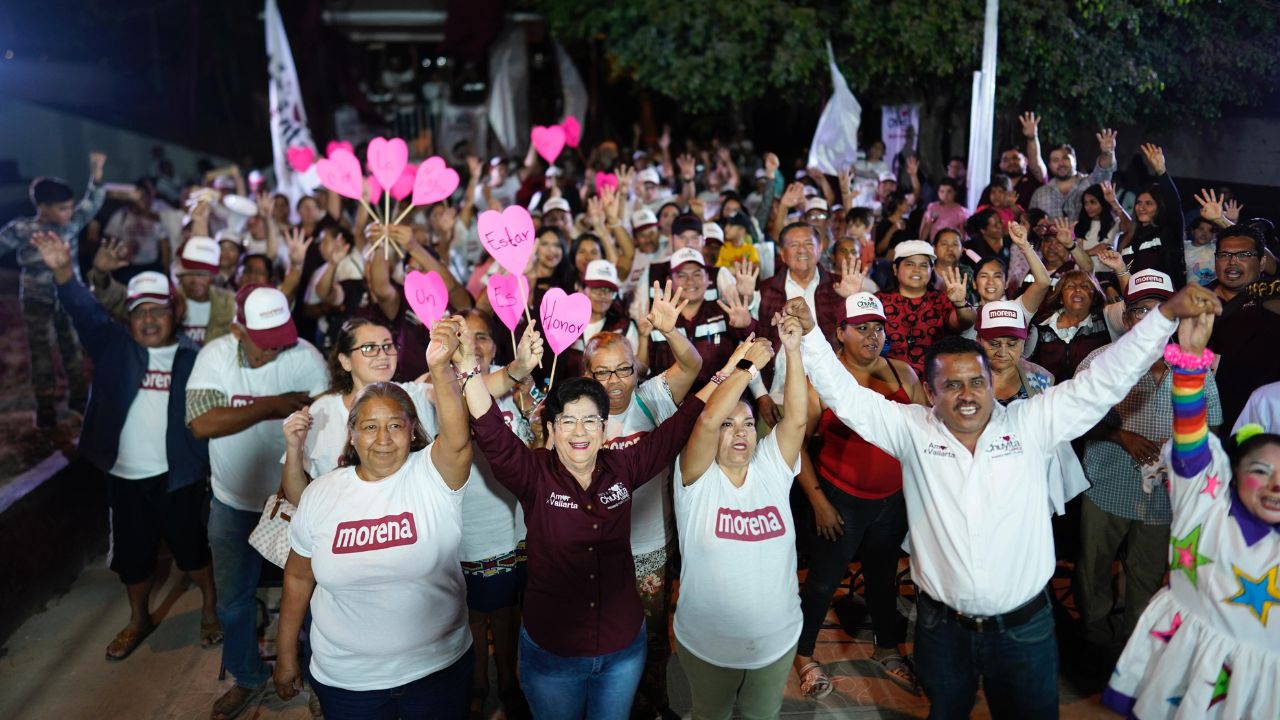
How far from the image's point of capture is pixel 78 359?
822 cm

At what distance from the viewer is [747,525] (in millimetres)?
3418

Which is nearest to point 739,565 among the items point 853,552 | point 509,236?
point 853,552

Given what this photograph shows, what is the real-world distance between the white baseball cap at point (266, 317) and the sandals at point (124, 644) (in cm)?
196

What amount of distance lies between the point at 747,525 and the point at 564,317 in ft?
4.36

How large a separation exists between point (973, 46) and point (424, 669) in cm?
871

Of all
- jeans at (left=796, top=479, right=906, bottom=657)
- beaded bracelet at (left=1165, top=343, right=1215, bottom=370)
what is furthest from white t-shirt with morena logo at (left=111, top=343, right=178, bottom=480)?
beaded bracelet at (left=1165, top=343, right=1215, bottom=370)

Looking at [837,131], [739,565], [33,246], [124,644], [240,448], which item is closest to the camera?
[739,565]

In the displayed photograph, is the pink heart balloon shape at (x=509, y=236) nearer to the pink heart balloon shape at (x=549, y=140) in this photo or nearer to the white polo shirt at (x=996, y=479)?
the white polo shirt at (x=996, y=479)

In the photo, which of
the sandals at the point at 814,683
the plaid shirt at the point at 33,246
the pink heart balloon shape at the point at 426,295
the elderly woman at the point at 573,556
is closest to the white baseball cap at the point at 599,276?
the pink heart balloon shape at the point at 426,295

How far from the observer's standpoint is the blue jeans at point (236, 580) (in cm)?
444

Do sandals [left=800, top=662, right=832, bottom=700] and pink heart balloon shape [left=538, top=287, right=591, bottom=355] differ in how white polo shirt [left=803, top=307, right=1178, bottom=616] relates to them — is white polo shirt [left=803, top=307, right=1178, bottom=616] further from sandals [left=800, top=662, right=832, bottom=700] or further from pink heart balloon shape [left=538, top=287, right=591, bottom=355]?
sandals [left=800, top=662, right=832, bottom=700]

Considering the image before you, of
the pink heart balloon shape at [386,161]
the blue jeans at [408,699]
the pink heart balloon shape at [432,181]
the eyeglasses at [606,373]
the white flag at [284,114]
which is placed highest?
the white flag at [284,114]

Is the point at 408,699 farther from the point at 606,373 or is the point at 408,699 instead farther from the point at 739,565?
the point at 606,373

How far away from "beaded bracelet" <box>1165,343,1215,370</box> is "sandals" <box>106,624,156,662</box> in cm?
520
